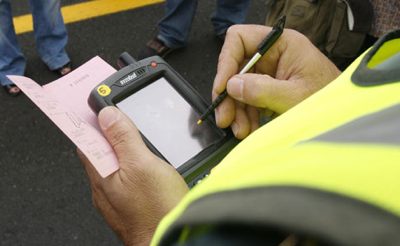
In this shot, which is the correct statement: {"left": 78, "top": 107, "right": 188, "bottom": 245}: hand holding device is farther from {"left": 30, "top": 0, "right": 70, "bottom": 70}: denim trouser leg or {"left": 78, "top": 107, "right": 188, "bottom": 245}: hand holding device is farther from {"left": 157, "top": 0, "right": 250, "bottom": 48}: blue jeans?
{"left": 157, "top": 0, "right": 250, "bottom": 48}: blue jeans

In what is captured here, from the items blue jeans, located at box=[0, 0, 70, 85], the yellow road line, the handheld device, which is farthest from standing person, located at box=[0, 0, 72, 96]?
the handheld device

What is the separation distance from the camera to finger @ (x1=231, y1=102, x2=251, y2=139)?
1016mm

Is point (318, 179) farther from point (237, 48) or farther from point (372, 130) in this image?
point (237, 48)

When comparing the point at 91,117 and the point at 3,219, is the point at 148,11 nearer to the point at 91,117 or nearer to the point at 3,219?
the point at 3,219

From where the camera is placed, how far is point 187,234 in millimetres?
388

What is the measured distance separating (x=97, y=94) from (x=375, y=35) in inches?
27.7

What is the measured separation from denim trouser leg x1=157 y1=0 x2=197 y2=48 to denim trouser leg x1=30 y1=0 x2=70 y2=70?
49 centimetres

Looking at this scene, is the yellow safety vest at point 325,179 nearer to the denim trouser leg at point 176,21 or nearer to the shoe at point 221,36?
the denim trouser leg at point 176,21

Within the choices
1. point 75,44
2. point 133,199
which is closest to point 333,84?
point 133,199

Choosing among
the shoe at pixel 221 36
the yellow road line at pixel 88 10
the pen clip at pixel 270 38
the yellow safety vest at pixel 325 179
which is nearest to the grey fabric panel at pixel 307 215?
the yellow safety vest at pixel 325 179

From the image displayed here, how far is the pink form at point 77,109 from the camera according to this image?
2.81 feet

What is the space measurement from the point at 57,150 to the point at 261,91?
4.30 feet

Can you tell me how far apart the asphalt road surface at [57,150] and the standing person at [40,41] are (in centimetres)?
7

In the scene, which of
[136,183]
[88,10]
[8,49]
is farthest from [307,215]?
[88,10]
